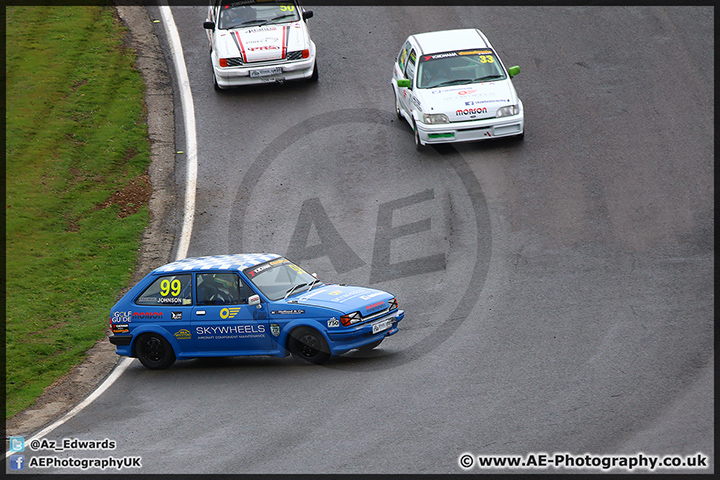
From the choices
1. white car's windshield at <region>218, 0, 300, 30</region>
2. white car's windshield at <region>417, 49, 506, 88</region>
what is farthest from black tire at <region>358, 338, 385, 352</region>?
white car's windshield at <region>218, 0, 300, 30</region>

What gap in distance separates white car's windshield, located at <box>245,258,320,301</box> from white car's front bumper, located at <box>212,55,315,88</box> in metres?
8.99

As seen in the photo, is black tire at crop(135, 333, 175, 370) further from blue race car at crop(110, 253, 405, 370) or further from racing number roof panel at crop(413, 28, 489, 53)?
racing number roof panel at crop(413, 28, 489, 53)

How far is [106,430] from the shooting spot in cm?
921

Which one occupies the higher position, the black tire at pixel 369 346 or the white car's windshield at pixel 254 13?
the white car's windshield at pixel 254 13

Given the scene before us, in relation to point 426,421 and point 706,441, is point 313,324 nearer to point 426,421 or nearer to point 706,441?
point 426,421

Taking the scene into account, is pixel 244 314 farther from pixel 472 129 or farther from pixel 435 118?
pixel 472 129

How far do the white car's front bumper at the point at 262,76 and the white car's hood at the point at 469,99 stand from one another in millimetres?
3787

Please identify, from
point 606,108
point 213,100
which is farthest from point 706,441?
point 213,100

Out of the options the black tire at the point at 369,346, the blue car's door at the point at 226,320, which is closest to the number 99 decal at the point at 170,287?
the blue car's door at the point at 226,320

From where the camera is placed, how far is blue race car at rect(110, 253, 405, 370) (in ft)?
34.0

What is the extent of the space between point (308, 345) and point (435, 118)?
25.3 ft

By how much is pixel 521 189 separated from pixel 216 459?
9587mm

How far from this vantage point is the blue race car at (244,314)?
10367 mm

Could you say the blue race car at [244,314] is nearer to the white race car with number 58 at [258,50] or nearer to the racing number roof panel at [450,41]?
the racing number roof panel at [450,41]
